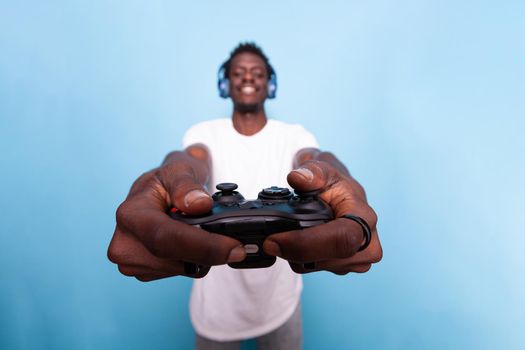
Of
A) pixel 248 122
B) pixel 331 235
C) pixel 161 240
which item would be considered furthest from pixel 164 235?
pixel 248 122

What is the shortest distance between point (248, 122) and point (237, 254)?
2.24 ft

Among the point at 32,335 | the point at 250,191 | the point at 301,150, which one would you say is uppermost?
the point at 301,150

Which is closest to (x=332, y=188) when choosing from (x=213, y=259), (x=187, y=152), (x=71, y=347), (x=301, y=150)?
(x=213, y=259)

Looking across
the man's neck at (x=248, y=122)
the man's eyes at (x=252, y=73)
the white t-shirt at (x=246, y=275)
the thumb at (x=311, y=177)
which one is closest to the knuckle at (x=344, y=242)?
the thumb at (x=311, y=177)

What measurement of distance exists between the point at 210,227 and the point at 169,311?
3.87ft

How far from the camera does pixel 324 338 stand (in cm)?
155

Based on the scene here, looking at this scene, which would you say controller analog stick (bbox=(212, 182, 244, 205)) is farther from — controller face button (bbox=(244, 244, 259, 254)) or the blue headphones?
the blue headphones

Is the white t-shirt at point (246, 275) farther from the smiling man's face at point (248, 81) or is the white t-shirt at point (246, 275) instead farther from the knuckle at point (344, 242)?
the knuckle at point (344, 242)

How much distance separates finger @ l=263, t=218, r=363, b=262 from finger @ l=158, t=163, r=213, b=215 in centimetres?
12

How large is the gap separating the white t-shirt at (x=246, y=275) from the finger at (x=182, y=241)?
52 cm

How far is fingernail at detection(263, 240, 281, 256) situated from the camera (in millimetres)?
505

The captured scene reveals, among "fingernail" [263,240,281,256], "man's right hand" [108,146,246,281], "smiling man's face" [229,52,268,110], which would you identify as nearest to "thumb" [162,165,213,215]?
"man's right hand" [108,146,246,281]

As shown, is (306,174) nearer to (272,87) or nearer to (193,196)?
(193,196)

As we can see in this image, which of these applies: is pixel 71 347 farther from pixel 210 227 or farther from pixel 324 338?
pixel 210 227
